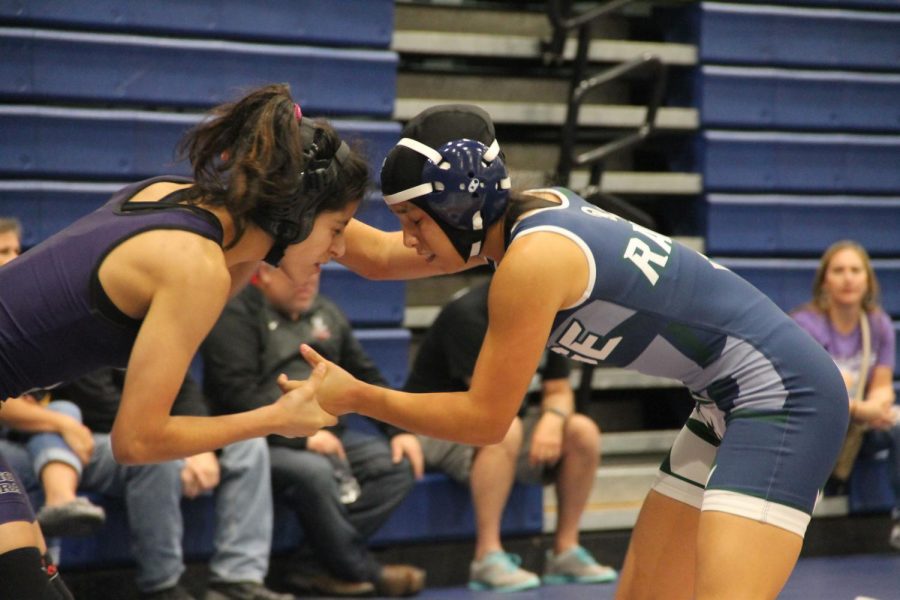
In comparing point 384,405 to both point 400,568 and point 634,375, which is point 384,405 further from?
point 634,375

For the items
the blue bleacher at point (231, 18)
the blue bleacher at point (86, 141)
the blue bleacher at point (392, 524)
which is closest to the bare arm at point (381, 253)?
the blue bleacher at point (392, 524)

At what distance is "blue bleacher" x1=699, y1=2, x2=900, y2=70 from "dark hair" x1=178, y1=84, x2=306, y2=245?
4.39m

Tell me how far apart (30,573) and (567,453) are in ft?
10.0

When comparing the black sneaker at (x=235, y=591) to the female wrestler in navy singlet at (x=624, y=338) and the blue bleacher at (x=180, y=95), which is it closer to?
the blue bleacher at (x=180, y=95)

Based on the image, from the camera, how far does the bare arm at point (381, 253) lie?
10.4ft

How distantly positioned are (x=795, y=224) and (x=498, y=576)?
9.14 feet

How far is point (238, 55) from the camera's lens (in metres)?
5.55

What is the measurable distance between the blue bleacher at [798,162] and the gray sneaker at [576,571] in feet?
7.55

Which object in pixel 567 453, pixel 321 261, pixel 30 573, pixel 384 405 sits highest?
pixel 321 261

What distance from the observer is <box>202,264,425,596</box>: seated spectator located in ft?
15.5

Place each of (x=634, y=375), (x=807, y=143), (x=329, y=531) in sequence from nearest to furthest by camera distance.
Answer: (x=329, y=531), (x=634, y=375), (x=807, y=143)

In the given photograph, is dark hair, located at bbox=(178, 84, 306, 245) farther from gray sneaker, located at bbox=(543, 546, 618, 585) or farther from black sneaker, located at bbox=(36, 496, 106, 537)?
gray sneaker, located at bbox=(543, 546, 618, 585)

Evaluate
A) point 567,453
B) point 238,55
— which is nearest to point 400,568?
point 567,453

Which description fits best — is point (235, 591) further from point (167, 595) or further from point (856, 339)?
point (856, 339)
